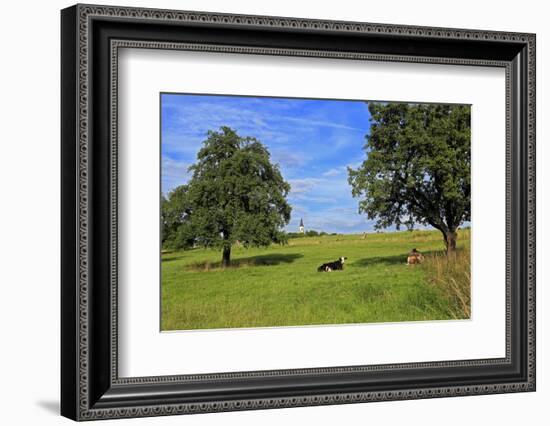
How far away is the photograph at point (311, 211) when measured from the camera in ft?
18.3

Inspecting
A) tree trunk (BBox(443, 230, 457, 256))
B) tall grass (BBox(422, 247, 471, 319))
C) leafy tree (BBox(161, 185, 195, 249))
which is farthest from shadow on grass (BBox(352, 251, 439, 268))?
leafy tree (BBox(161, 185, 195, 249))

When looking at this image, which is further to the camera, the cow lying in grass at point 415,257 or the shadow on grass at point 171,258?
the cow lying in grass at point 415,257

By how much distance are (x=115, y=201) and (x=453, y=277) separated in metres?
2.42

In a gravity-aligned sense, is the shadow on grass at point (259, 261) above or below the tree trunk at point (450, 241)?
below

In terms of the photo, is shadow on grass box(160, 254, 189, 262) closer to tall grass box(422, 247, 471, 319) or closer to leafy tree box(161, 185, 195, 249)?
leafy tree box(161, 185, 195, 249)

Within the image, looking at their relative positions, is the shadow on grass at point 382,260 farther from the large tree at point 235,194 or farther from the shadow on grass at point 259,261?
the large tree at point 235,194

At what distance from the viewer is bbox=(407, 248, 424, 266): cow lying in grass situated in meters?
6.06

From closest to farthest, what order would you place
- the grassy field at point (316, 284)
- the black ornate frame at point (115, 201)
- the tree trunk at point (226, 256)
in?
1. the black ornate frame at point (115, 201)
2. the grassy field at point (316, 284)
3. the tree trunk at point (226, 256)

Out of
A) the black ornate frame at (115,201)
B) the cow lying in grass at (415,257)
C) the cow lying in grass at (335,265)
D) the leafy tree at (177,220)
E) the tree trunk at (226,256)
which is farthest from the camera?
the cow lying in grass at (415,257)

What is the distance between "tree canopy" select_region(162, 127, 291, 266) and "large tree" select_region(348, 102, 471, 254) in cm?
64

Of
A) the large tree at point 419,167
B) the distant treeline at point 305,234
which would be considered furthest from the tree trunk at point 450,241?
the distant treeline at point 305,234

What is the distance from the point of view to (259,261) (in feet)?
18.9

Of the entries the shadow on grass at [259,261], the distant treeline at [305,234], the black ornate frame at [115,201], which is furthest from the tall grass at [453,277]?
the shadow on grass at [259,261]

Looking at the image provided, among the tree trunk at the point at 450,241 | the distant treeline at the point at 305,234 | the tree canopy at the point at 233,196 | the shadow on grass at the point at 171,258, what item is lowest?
the shadow on grass at the point at 171,258
